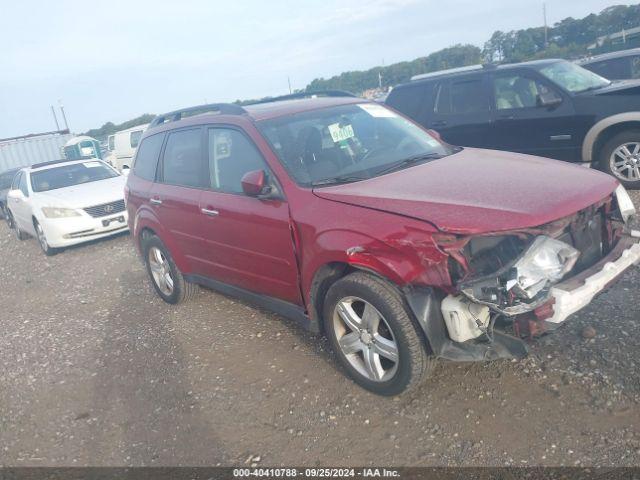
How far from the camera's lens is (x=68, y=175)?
10070mm

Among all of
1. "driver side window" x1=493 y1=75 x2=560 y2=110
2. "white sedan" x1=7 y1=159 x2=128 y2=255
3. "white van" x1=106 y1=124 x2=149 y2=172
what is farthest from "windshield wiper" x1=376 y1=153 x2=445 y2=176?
Result: "white van" x1=106 y1=124 x2=149 y2=172

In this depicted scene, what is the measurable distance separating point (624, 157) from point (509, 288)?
5.23 meters

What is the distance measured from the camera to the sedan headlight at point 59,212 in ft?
28.8

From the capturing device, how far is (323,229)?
10.7 ft

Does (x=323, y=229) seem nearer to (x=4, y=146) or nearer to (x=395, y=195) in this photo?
(x=395, y=195)

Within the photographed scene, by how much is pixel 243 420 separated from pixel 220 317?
6.02ft

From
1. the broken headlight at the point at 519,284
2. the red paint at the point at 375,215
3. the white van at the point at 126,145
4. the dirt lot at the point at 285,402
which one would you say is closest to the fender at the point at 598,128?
the dirt lot at the point at 285,402

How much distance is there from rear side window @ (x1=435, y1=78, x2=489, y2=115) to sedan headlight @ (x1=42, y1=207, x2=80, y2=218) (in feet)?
20.1

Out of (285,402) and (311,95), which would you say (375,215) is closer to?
(285,402)

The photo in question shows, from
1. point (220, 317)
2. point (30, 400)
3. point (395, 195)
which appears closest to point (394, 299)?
point (395, 195)

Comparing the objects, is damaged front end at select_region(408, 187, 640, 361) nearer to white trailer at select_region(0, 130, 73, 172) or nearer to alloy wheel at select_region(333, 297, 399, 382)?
alloy wheel at select_region(333, 297, 399, 382)

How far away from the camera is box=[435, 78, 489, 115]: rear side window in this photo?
25.4ft

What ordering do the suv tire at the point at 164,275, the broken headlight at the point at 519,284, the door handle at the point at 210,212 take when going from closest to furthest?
the broken headlight at the point at 519,284
the door handle at the point at 210,212
the suv tire at the point at 164,275

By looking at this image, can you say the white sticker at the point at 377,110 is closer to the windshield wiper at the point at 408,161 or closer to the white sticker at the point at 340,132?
the white sticker at the point at 340,132
